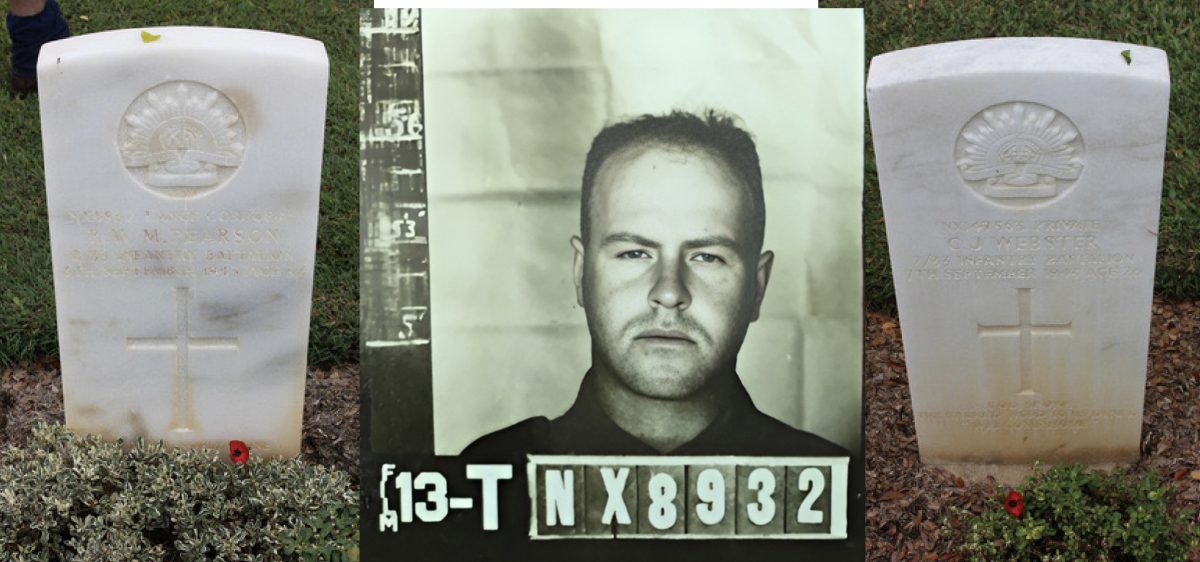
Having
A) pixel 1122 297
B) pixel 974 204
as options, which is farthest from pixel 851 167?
pixel 1122 297

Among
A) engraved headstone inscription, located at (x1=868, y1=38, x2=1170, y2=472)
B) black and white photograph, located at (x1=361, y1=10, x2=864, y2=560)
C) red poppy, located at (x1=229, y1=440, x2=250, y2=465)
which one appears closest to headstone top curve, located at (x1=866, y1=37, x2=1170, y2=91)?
engraved headstone inscription, located at (x1=868, y1=38, x2=1170, y2=472)

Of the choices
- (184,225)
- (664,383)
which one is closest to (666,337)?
(664,383)

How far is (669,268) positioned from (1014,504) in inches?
53.8

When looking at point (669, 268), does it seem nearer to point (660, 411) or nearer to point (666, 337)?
point (666, 337)

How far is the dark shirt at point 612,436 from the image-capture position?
447cm

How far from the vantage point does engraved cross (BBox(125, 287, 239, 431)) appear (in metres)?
5.07

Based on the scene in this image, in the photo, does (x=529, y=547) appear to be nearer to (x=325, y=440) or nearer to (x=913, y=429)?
(x=325, y=440)

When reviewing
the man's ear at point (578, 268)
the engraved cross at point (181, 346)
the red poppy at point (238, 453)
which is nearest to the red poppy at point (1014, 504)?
the man's ear at point (578, 268)

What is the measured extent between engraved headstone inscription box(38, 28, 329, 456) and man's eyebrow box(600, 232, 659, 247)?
1.13m

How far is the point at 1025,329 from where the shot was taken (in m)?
5.21

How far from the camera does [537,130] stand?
14.5 ft

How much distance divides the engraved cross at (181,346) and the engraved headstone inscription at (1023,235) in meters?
2.39

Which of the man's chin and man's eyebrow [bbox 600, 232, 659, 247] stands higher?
man's eyebrow [bbox 600, 232, 659, 247]

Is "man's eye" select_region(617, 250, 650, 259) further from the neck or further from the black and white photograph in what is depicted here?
the neck
